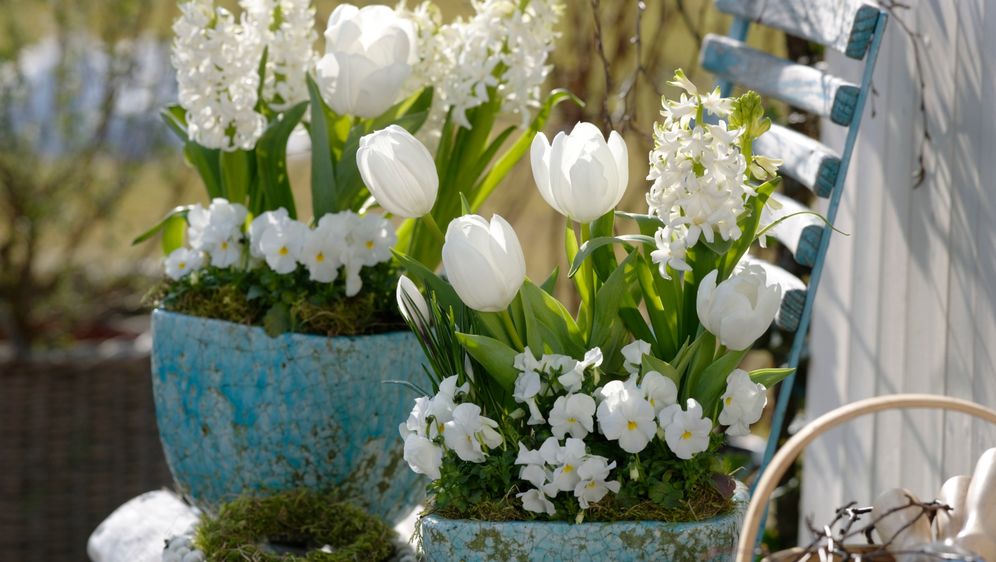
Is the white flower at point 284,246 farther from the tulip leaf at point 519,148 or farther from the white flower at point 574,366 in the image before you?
the white flower at point 574,366

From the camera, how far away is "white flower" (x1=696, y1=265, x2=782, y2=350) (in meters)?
0.80

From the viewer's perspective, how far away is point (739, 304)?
800mm

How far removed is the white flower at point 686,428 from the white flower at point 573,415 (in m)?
0.05

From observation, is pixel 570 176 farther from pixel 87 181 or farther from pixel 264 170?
pixel 87 181

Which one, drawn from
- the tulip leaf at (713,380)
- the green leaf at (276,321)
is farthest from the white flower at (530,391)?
the green leaf at (276,321)

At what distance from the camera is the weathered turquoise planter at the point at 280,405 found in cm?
113

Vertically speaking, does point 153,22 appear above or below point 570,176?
below

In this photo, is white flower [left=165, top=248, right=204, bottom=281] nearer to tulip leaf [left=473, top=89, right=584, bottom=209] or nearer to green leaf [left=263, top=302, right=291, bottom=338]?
green leaf [left=263, top=302, right=291, bottom=338]

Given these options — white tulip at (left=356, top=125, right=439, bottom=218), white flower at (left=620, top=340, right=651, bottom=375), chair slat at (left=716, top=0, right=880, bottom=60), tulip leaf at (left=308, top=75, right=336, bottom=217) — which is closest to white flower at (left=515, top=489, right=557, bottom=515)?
white flower at (left=620, top=340, right=651, bottom=375)

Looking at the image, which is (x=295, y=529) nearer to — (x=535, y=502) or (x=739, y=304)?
(x=535, y=502)

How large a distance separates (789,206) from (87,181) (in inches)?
88.9

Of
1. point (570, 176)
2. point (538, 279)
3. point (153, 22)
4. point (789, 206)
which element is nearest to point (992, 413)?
point (570, 176)

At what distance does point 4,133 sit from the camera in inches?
113

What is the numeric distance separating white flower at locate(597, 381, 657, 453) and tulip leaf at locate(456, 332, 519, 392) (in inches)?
3.2
